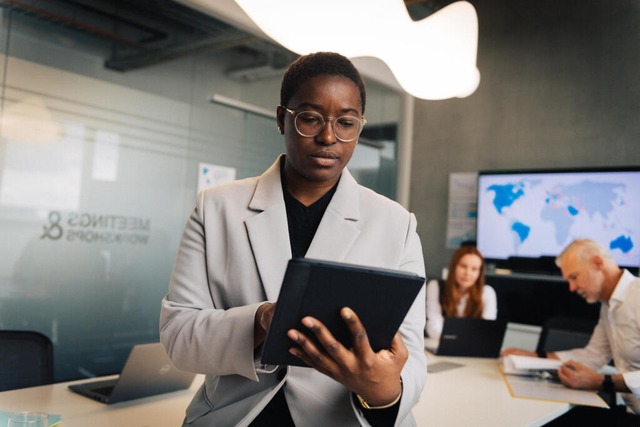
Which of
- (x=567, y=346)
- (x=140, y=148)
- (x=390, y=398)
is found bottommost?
(x=567, y=346)

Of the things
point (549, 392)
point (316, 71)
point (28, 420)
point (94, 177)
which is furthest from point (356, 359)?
point (94, 177)

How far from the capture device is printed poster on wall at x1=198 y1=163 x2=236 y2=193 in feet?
13.4

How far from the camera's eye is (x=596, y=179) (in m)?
4.54

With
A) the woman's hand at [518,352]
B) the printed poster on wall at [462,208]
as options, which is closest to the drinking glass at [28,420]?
the woman's hand at [518,352]

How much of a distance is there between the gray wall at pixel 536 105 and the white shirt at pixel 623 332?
2299 mm

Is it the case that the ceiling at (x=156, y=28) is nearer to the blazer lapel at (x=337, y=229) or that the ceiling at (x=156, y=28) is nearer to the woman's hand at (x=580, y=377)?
the blazer lapel at (x=337, y=229)

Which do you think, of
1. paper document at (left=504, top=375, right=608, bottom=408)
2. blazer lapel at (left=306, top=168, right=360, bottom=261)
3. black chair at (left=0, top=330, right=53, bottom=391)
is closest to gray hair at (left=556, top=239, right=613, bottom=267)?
paper document at (left=504, top=375, right=608, bottom=408)

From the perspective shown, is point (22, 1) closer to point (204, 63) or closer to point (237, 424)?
point (204, 63)

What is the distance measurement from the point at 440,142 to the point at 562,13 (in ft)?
5.00

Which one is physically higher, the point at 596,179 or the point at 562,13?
the point at 562,13

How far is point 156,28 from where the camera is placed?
152 inches

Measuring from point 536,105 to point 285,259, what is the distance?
4.53m

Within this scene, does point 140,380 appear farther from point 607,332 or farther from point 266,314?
point 607,332

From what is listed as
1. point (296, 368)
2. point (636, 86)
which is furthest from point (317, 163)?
point (636, 86)
